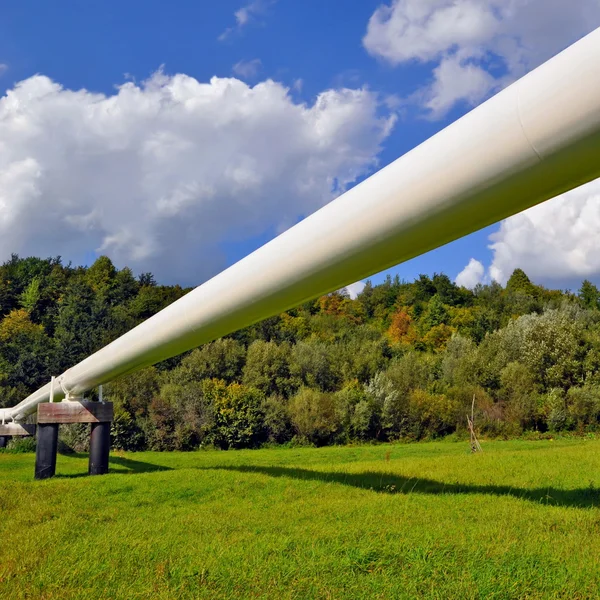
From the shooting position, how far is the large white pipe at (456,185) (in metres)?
2.77

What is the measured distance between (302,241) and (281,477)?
21.0 ft

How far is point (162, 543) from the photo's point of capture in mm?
5375

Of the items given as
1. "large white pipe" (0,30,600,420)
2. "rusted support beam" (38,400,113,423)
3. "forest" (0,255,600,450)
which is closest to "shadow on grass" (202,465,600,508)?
"rusted support beam" (38,400,113,423)

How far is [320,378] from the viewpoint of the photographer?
43.0 m

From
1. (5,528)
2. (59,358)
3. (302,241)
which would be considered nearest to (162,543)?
(5,528)

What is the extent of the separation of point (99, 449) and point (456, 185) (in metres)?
10.5

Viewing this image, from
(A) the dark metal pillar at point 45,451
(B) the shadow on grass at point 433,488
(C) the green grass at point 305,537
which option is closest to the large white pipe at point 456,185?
(C) the green grass at point 305,537

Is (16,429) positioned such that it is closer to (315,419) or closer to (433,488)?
(315,419)

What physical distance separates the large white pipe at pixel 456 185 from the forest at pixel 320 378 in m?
24.6

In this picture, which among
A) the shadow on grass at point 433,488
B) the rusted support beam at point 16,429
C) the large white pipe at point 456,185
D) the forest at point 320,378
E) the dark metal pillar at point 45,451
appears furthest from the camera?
the forest at point 320,378

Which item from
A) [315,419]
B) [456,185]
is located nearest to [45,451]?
[456,185]

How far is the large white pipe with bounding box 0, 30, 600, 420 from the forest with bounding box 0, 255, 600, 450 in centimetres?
2461

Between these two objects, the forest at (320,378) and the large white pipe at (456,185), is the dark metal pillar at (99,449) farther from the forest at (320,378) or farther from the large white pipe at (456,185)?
the forest at (320,378)

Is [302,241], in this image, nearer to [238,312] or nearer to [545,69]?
[238,312]
